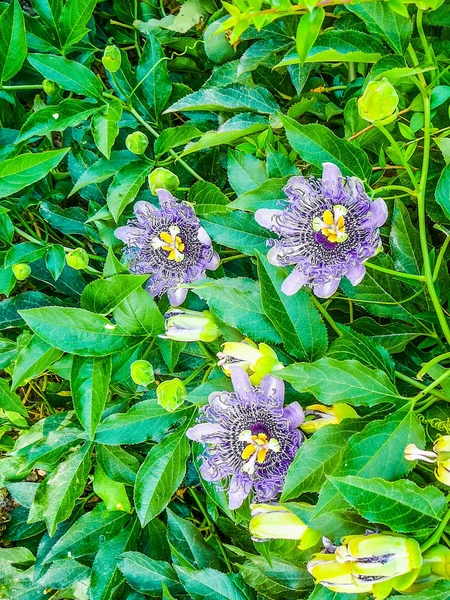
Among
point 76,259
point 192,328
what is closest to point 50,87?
point 76,259

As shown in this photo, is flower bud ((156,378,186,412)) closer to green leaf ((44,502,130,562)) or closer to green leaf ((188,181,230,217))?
green leaf ((188,181,230,217))

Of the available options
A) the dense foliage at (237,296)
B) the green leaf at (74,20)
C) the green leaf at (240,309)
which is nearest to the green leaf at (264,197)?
the dense foliage at (237,296)

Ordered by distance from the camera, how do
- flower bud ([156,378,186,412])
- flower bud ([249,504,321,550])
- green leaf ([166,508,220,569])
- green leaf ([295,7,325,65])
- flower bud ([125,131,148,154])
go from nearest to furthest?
green leaf ([295,7,325,65]) → flower bud ([249,504,321,550]) → flower bud ([156,378,186,412]) → flower bud ([125,131,148,154]) → green leaf ([166,508,220,569])

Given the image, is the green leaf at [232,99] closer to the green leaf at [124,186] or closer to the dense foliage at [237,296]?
the dense foliage at [237,296]

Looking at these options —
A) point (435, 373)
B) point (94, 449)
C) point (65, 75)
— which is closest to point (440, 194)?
point (435, 373)

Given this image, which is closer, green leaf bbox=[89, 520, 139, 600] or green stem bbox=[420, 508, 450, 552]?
green stem bbox=[420, 508, 450, 552]

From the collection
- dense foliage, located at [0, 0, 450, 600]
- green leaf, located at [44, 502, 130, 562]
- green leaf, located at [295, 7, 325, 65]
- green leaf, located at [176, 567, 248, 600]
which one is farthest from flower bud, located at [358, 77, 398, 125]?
green leaf, located at [44, 502, 130, 562]
